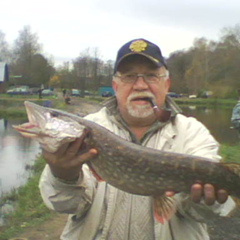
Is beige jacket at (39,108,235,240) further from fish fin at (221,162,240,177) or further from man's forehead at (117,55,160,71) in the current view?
man's forehead at (117,55,160,71)

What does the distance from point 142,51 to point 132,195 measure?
1166 millimetres

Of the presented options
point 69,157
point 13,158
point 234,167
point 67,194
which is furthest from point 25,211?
point 13,158

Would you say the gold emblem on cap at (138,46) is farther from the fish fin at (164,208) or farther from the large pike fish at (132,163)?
the fish fin at (164,208)

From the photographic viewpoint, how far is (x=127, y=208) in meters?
2.83

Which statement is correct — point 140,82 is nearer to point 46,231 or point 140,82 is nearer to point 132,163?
point 132,163

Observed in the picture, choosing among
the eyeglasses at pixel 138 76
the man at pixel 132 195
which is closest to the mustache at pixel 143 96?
the man at pixel 132 195

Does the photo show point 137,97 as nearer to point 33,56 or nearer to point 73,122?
point 73,122

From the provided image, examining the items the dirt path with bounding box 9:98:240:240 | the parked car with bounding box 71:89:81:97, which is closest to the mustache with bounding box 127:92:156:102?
the dirt path with bounding box 9:98:240:240

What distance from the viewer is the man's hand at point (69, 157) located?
8.75 feet

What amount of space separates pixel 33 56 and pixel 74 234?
73.7 metres

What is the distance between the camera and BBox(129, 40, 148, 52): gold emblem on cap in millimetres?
3293

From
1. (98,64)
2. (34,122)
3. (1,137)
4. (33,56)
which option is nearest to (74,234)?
(34,122)

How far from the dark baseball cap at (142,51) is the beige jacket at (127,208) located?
62cm

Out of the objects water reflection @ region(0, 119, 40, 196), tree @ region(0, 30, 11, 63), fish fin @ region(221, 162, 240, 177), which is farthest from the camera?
tree @ region(0, 30, 11, 63)
